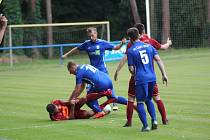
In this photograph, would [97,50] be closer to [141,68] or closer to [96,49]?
[96,49]

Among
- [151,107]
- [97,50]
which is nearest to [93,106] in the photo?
[97,50]

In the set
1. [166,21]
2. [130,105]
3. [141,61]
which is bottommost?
[130,105]

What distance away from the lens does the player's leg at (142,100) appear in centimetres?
1148

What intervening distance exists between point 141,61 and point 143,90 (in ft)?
1.71

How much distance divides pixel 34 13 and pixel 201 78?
30232 mm

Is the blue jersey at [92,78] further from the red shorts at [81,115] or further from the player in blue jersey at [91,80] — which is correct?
the red shorts at [81,115]

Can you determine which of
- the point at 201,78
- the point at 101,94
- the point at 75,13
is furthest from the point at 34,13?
the point at 101,94

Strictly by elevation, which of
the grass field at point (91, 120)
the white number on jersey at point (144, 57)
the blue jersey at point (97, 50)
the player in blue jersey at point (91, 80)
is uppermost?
the white number on jersey at point (144, 57)

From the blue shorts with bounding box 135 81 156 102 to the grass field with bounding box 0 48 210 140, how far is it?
603 mm

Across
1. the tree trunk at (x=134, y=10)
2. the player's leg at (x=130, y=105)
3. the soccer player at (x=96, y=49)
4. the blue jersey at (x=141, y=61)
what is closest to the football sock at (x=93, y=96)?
the soccer player at (x=96, y=49)

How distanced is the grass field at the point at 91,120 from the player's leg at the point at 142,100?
208 millimetres

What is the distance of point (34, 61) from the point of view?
41875 mm

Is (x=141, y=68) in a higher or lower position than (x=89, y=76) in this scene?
higher

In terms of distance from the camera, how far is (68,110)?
13867 millimetres
